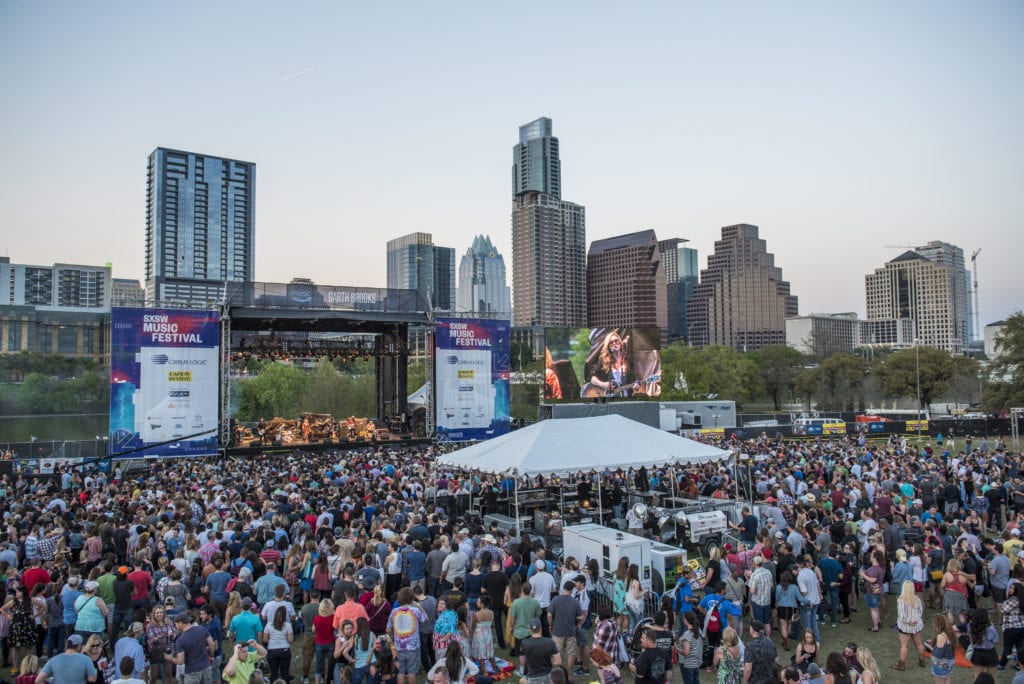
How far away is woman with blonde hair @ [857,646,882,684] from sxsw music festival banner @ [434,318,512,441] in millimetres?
28831

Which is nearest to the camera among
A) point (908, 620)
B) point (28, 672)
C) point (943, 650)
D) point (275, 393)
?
point (28, 672)

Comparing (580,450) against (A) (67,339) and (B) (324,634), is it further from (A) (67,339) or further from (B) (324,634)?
(A) (67,339)

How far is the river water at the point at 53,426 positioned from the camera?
8151 centimetres

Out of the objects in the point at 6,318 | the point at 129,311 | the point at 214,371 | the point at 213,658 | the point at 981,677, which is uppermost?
the point at 6,318

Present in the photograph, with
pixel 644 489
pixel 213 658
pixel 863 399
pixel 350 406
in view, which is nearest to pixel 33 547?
pixel 213 658

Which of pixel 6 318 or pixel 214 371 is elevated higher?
pixel 6 318

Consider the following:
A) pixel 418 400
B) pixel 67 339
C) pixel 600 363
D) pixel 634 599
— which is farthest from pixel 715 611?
pixel 67 339

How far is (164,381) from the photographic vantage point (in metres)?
28.5

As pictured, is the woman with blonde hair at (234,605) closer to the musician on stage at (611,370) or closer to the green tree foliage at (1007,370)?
the musician on stage at (611,370)

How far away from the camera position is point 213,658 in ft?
24.3

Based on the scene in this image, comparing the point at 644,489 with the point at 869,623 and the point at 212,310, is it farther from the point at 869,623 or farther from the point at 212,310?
the point at 212,310

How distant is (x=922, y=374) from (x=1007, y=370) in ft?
67.5

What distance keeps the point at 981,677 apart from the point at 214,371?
29103 mm

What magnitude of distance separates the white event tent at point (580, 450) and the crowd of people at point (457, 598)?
4.64ft
